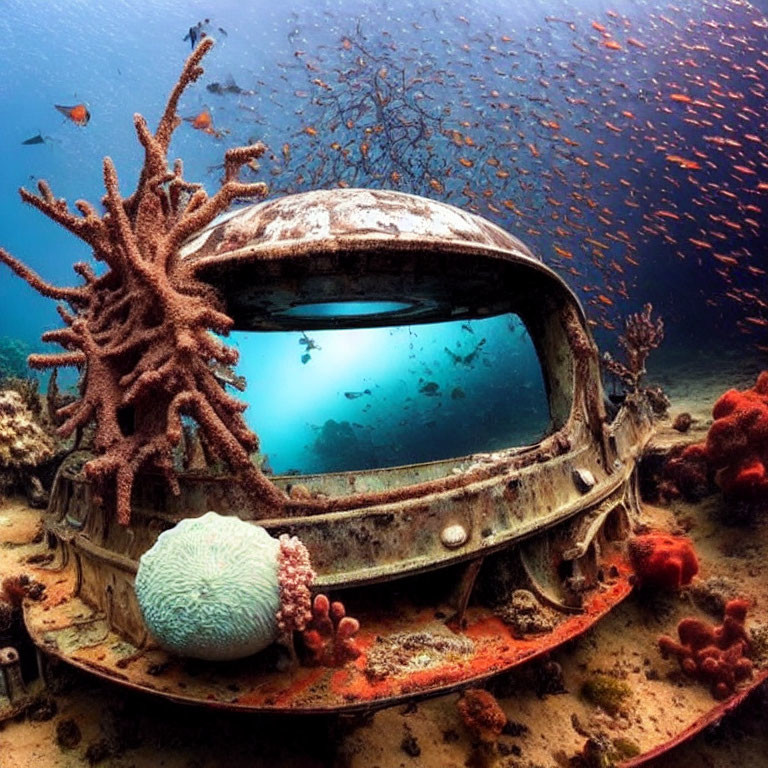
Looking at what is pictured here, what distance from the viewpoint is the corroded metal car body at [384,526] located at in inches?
108

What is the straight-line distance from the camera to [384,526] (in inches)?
117

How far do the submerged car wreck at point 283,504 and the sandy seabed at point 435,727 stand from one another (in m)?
0.43

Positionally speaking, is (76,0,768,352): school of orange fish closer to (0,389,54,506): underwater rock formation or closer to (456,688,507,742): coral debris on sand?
(0,389,54,506): underwater rock formation

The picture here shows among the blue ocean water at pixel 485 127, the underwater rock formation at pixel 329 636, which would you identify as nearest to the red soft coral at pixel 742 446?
the underwater rock formation at pixel 329 636


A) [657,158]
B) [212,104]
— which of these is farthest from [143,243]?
[657,158]

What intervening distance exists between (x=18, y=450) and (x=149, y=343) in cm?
484

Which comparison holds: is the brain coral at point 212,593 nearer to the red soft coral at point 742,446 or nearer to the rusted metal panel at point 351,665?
the rusted metal panel at point 351,665

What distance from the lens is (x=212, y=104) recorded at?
106ft

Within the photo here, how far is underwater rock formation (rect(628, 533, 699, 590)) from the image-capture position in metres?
4.12

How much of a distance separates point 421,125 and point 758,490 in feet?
44.7


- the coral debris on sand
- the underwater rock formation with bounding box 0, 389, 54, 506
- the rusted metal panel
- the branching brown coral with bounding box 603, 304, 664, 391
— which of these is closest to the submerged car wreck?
the rusted metal panel

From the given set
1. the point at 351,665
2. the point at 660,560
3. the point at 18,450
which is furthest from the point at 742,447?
the point at 18,450

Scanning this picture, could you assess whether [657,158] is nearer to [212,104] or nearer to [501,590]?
[212,104]

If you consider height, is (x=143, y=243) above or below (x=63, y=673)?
above
